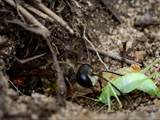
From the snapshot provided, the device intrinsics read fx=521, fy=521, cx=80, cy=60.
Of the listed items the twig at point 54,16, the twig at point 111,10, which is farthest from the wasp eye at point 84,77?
the twig at point 111,10

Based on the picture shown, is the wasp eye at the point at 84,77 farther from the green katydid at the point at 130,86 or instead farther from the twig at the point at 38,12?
the twig at the point at 38,12

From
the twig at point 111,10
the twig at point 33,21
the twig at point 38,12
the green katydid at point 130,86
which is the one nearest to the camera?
the twig at point 33,21

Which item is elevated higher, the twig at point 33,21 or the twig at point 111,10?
the twig at point 33,21

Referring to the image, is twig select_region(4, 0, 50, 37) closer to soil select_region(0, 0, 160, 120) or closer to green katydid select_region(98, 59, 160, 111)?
soil select_region(0, 0, 160, 120)

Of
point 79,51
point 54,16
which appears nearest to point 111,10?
point 79,51

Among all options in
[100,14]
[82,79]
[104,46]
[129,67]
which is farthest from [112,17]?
[82,79]

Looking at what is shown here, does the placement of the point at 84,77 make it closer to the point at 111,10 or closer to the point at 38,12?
the point at 38,12
